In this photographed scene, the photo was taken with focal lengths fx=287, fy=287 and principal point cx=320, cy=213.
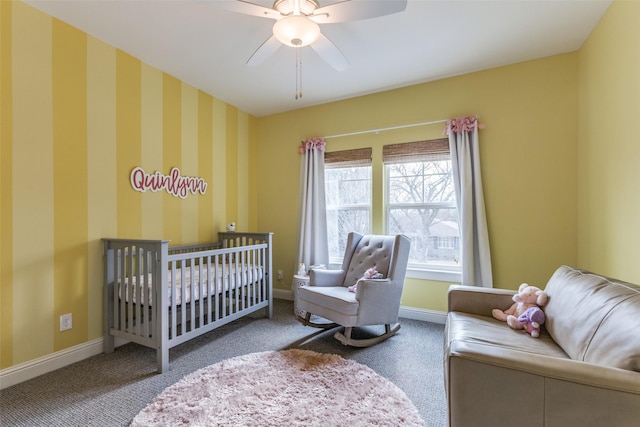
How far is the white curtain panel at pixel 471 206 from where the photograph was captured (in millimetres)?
2629

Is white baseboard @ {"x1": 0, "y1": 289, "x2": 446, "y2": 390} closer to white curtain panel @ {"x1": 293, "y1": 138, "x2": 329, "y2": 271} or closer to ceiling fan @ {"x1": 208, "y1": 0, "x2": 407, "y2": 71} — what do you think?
white curtain panel @ {"x1": 293, "y1": 138, "x2": 329, "y2": 271}

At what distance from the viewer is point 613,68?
1863 millimetres

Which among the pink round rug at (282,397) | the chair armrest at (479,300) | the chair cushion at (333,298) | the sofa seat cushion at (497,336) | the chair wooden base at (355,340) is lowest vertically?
the pink round rug at (282,397)

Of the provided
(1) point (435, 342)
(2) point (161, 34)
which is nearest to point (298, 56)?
(2) point (161, 34)

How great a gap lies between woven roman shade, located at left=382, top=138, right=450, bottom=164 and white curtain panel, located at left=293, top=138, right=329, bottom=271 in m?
0.80

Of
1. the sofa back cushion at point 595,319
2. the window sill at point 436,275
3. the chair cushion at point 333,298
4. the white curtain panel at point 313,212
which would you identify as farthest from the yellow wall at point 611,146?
the white curtain panel at point 313,212

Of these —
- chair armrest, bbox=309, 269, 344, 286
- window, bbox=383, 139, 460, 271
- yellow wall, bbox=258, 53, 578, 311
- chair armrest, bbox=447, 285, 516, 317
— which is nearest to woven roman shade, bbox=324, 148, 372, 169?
yellow wall, bbox=258, 53, 578, 311

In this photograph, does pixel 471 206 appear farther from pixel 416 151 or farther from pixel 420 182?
pixel 416 151

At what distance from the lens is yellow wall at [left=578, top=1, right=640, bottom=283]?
65.3 inches

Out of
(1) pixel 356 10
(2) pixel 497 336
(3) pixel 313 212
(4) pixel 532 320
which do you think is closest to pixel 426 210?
(3) pixel 313 212

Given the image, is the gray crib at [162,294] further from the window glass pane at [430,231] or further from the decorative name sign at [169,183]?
the window glass pane at [430,231]

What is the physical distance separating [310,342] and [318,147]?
218cm

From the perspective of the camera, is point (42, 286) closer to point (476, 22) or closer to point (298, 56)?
point (298, 56)

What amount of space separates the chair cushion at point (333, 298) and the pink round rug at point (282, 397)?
38 centimetres
